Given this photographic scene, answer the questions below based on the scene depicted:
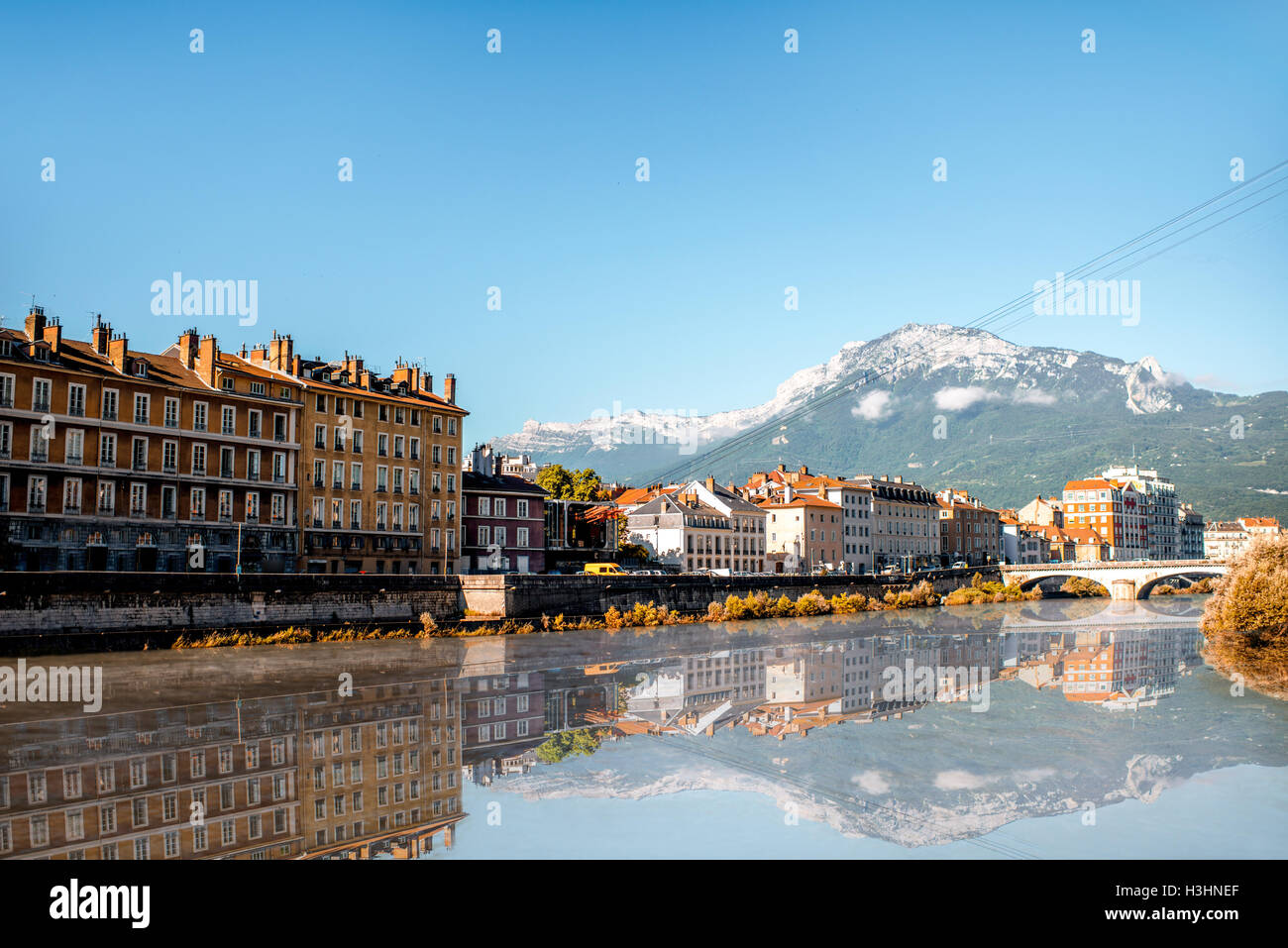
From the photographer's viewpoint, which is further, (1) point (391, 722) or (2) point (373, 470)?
(2) point (373, 470)

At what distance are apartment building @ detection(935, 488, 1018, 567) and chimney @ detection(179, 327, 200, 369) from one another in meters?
101

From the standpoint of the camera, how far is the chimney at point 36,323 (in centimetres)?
4462

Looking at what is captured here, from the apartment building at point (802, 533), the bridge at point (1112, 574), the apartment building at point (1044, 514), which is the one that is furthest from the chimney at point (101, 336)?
the apartment building at point (1044, 514)

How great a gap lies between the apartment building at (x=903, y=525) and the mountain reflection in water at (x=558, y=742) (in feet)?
258

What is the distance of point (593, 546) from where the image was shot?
267 feet

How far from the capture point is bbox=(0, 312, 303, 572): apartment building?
141ft

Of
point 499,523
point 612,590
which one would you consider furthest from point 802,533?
point 612,590

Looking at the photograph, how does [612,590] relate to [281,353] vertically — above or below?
below

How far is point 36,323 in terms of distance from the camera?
146 feet

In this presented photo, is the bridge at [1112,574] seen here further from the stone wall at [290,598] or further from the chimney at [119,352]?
the chimney at [119,352]

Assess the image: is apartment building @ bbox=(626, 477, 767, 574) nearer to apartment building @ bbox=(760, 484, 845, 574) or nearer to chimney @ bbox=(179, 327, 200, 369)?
apartment building @ bbox=(760, 484, 845, 574)

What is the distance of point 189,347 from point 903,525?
91738mm

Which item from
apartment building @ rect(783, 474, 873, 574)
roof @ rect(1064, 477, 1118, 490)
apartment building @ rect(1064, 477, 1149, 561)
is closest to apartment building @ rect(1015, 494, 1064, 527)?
apartment building @ rect(1064, 477, 1149, 561)

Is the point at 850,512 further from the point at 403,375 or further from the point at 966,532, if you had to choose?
the point at 403,375
